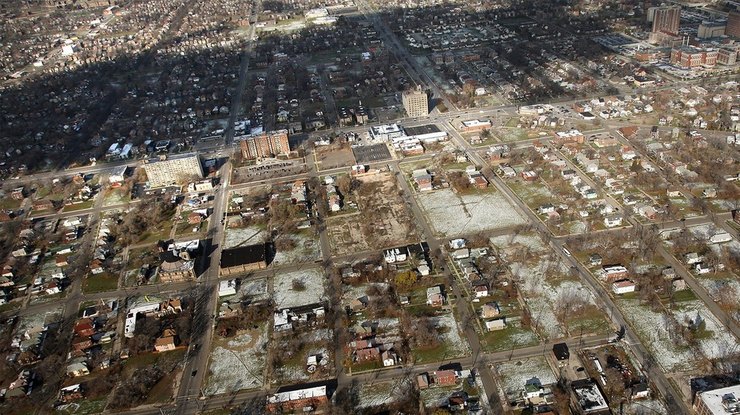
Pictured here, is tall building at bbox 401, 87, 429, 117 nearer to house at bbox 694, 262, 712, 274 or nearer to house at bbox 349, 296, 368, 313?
house at bbox 349, 296, 368, 313

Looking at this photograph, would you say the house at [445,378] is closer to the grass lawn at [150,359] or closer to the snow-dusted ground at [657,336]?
the snow-dusted ground at [657,336]

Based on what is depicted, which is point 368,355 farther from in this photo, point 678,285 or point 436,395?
point 678,285

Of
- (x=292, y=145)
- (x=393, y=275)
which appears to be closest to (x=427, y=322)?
(x=393, y=275)

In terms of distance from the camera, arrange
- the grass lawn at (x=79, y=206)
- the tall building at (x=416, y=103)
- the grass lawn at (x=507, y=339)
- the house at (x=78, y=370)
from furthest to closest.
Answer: the tall building at (x=416, y=103) → the grass lawn at (x=79, y=206) → the house at (x=78, y=370) → the grass lawn at (x=507, y=339)

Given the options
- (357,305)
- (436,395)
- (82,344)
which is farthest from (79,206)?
(436,395)

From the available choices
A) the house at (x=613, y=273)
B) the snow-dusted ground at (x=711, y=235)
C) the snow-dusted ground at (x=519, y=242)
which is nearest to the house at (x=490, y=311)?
the snow-dusted ground at (x=519, y=242)

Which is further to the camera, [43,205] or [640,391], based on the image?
[43,205]

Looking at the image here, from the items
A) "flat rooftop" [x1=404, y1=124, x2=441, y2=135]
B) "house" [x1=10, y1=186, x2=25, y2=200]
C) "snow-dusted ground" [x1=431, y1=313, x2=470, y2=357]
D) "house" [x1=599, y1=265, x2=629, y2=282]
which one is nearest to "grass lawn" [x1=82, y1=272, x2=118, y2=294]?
"house" [x1=10, y1=186, x2=25, y2=200]
